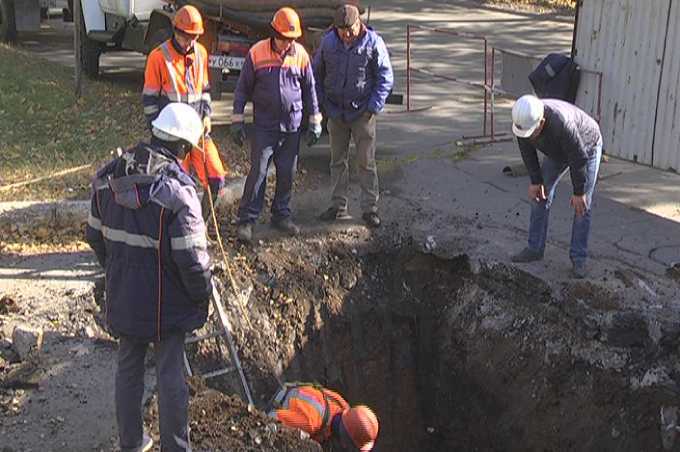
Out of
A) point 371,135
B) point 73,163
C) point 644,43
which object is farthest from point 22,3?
point 644,43

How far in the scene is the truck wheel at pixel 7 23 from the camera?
1678cm

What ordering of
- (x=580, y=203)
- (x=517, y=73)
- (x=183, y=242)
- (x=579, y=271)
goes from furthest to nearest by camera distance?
(x=517, y=73) → (x=579, y=271) → (x=580, y=203) → (x=183, y=242)

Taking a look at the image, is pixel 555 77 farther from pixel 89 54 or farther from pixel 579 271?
pixel 89 54

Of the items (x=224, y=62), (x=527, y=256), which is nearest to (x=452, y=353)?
(x=527, y=256)

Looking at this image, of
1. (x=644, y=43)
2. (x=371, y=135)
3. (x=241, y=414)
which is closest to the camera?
(x=241, y=414)

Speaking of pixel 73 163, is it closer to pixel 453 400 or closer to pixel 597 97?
pixel 453 400

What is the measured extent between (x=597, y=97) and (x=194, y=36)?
15.4 feet

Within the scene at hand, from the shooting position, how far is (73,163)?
9.66 metres

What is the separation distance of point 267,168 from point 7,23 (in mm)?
11116

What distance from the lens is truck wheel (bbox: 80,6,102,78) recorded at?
542 inches

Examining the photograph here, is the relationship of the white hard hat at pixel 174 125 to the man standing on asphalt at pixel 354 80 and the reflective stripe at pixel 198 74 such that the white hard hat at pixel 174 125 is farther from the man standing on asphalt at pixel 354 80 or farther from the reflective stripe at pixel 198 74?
the man standing on asphalt at pixel 354 80

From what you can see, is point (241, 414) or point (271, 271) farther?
point (271, 271)

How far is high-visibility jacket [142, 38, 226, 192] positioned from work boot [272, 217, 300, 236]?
1103 mm

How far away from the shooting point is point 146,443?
5.17 metres
